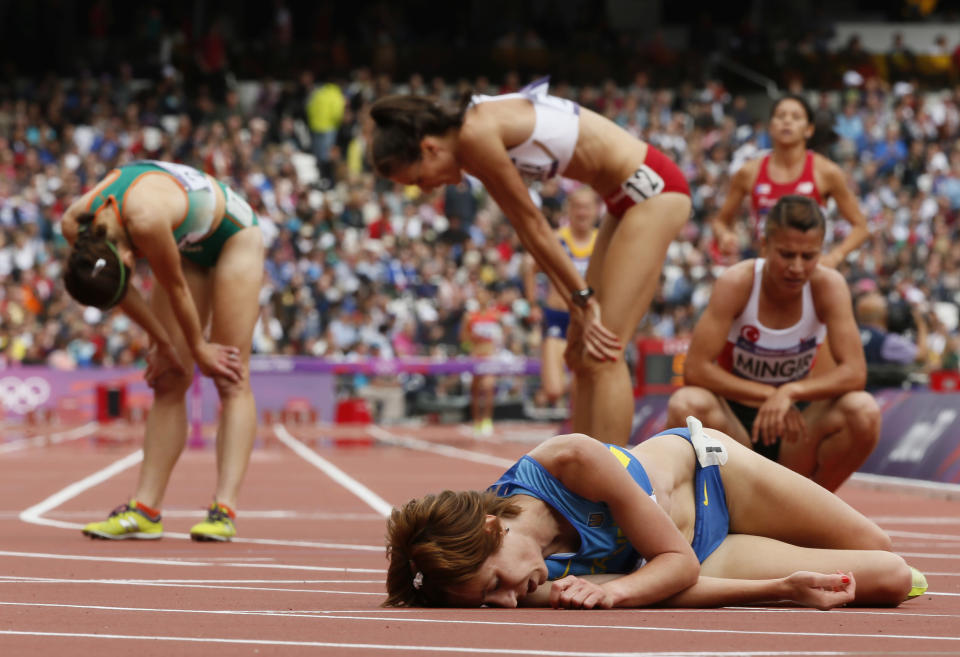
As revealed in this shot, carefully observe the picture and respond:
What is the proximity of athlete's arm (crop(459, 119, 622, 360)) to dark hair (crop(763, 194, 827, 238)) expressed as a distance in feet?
2.65

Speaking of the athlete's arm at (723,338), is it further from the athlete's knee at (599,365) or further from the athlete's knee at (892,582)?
the athlete's knee at (892,582)

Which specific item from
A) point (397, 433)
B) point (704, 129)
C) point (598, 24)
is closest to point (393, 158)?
point (397, 433)

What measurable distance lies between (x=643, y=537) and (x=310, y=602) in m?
1.03

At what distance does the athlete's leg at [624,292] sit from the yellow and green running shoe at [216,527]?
1.60 metres

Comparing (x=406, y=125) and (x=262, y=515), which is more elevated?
(x=406, y=125)

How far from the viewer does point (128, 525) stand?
7.02 meters

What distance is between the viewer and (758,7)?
1356 inches

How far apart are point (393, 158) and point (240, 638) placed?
3.05 m

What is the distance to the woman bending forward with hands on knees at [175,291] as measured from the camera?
6832mm

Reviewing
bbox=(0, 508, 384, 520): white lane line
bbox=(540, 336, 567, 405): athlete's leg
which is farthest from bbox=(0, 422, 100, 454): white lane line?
bbox=(0, 508, 384, 520): white lane line

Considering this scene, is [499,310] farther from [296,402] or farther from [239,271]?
[239,271]

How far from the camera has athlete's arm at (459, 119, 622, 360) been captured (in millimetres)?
6359

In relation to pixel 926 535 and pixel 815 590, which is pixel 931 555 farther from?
pixel 815 590

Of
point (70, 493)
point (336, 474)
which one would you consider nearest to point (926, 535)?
point (70, 493)
